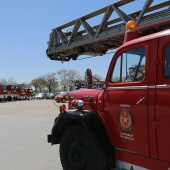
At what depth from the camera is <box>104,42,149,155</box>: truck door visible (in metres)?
3.65

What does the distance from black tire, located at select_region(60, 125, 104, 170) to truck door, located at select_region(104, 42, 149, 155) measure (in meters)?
0.38

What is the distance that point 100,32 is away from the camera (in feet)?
25.4

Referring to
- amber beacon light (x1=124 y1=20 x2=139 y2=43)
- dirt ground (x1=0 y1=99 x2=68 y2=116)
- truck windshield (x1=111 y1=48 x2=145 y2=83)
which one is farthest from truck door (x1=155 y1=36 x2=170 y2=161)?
dirt ground (x1=0 y1=99 x2=68 y2=116)

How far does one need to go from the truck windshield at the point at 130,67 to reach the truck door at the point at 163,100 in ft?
1.08

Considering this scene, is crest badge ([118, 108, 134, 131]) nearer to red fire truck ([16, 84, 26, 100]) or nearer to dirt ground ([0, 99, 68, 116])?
dirt ground ([0, 99, 68, 116])

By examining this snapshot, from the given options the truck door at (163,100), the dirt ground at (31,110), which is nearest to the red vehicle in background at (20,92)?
the dirt ground at (31,110)

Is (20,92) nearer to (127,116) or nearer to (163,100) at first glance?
(127,116)

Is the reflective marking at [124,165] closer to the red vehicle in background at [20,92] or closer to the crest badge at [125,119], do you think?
the crest badge at [125,119]

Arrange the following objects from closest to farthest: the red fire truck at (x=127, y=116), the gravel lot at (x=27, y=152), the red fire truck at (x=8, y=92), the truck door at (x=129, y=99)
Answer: the red fire truck at (x=127, y=116), the truck door at (x=129, y=99), the gravel lot at (x=27, y=152), the red fire truck at (x=8, y=92)

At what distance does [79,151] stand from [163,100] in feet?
5.99

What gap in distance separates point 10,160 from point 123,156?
3300 mm

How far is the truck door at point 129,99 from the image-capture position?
3654mm

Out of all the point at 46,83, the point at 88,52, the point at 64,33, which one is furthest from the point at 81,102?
the point at 46,83

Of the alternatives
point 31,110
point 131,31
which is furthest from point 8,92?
point 131,31
